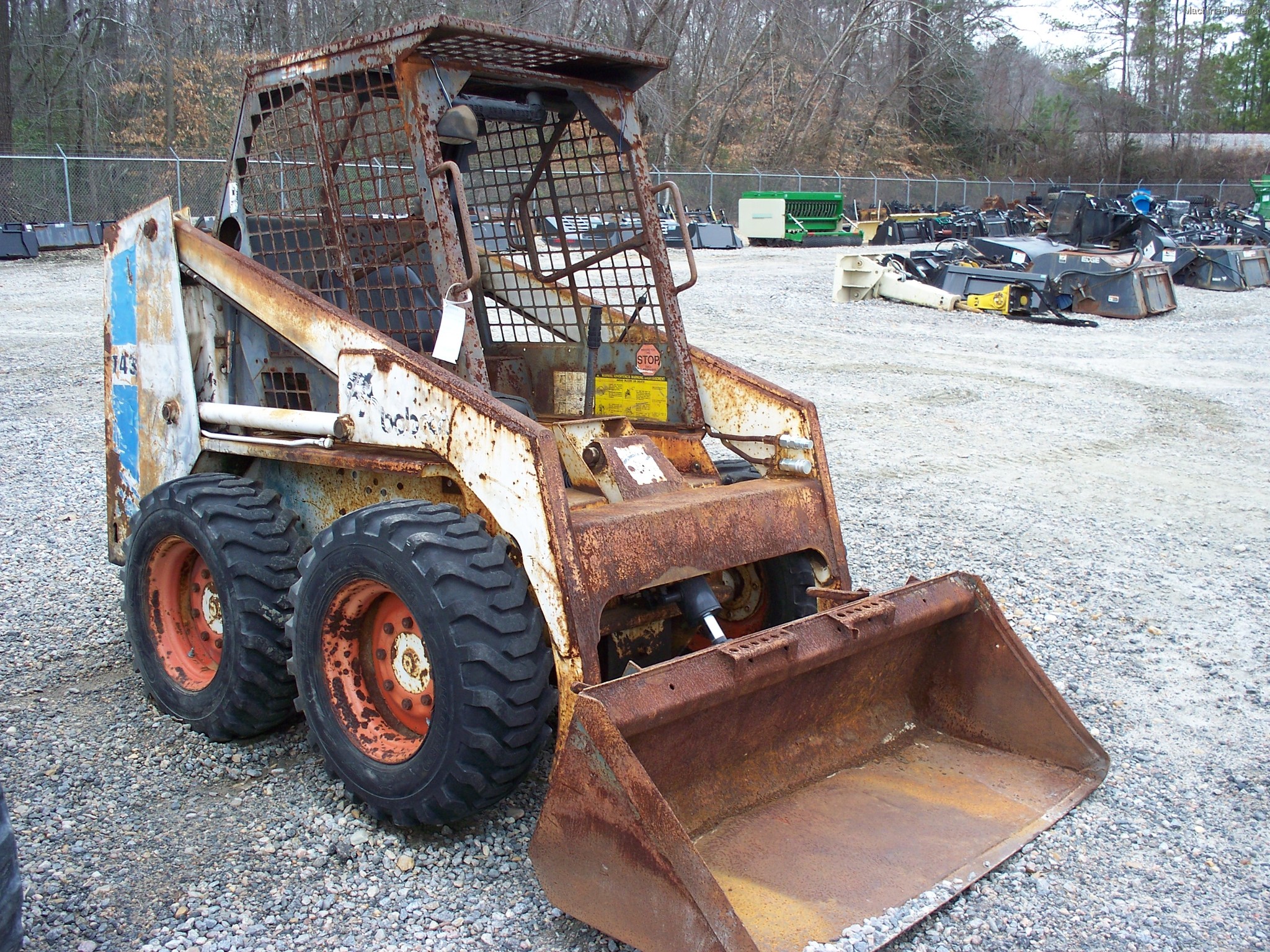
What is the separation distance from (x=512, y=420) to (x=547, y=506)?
261 mm

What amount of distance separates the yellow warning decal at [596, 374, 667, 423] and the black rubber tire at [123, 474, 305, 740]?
3.92 ft

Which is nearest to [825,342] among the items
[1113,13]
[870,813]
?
[870,813]

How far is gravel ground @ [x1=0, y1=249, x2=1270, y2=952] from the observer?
2857 mm

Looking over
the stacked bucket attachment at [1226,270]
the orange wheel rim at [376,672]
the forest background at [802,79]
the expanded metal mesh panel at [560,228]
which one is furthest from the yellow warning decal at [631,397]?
the forest background at [802,79]

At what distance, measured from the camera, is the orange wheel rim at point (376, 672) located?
3219 millimetres

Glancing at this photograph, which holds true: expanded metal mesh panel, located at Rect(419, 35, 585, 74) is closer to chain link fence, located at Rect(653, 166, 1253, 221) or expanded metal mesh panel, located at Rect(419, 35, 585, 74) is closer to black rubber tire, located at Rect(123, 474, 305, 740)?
black rubber tire, located at Rect(123, 474, 305, 740)

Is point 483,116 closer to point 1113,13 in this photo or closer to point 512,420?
point 512,420

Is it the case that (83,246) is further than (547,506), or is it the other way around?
(83,246)

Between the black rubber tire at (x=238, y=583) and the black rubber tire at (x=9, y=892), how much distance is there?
4.01 feet

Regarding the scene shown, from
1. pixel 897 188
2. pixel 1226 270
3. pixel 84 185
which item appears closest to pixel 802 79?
pixel 897 188

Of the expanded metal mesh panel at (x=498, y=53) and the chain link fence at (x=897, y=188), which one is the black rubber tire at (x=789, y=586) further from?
the chain link fence at (x=897, y=188)

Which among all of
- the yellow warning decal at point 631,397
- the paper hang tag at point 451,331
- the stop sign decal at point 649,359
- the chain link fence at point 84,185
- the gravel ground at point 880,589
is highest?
the chain link fence at point 84,185

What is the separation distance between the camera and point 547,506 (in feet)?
9.73

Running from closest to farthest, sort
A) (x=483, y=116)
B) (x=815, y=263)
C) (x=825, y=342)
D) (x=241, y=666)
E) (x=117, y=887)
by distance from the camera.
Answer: (x=117, y=887), (x=241, y=666), (x=483, y=116), (x=825, y=342), (x=815, y=263)
